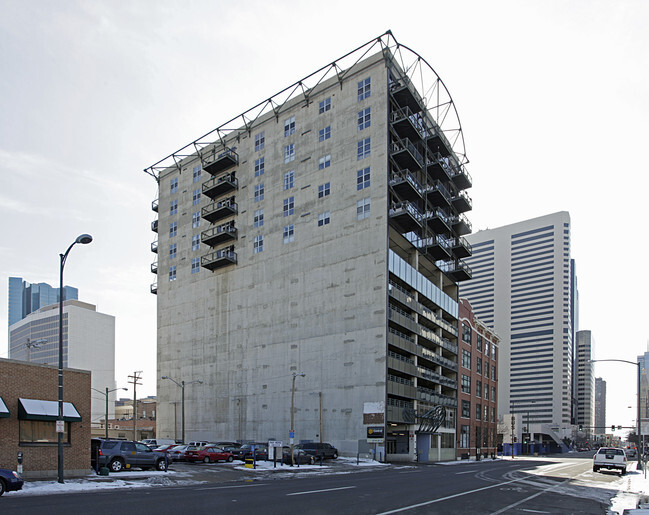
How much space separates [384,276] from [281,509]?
1934 inches

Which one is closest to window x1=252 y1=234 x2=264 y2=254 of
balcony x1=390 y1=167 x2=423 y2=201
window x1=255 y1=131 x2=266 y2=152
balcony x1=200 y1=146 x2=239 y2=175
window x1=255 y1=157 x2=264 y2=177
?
window x1=255 y1=157 x2=264 y2=177

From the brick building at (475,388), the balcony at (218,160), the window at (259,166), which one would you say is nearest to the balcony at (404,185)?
the window at (259,166)

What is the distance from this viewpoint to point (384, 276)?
65.4 m

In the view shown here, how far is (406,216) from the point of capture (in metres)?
68.6

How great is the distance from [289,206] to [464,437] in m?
45.4

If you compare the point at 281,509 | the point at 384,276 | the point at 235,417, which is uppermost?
the point at 384,276

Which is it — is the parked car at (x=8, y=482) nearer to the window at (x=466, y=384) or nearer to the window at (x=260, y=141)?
the window at (x=260, y=141)

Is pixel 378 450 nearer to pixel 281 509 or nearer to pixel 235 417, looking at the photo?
pixel 235 417

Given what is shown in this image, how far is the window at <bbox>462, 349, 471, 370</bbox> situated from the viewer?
90344 millimetres

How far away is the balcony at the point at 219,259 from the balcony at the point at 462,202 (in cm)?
3513

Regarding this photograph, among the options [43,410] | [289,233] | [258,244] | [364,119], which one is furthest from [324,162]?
[43,410]

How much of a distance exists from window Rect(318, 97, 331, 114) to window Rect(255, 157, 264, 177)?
40.2 ft

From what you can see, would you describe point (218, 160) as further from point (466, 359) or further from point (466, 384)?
point (466, 384)

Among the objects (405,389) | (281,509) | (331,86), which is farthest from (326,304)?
(281,509)
